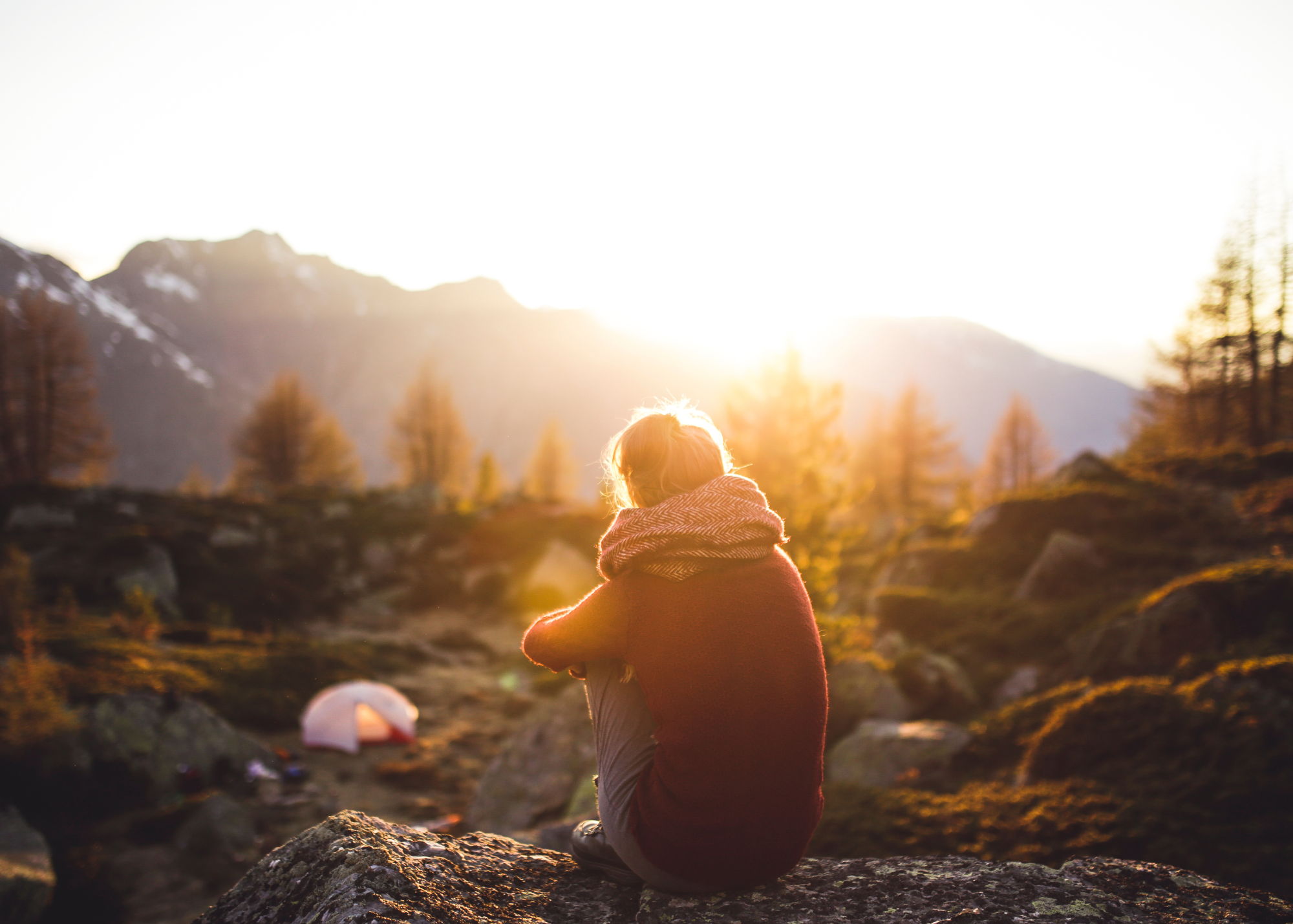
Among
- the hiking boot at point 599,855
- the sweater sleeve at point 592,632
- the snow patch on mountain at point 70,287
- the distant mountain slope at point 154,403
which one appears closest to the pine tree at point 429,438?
the snow patch on mountain at point 70,287

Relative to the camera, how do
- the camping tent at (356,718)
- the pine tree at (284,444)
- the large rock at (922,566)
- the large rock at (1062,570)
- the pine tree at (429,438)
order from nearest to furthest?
the large rock at (1062,570) → the camping tent at (356,718) → the large rock at (922,566) → the pine tree at (284,444) → the pine tree at (429,438)

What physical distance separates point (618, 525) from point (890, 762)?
478cm

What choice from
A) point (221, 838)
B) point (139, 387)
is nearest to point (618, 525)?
point (221, 838)

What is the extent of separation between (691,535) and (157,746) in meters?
10.5

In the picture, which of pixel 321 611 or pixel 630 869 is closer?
pixel 630 869

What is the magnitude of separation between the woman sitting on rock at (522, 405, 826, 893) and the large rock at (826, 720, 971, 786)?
3.70 metres

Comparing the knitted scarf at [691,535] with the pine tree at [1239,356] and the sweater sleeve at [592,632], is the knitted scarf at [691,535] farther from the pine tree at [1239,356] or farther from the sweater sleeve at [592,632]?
the pine tree at [1239,356]

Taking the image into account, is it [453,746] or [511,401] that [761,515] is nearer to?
[453,746]

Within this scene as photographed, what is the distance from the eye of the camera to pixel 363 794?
979 cm

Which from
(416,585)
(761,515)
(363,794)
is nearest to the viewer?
(761,515)

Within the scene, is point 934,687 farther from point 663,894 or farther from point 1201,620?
point 663,894

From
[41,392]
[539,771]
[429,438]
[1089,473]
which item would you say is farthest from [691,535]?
[429,438]

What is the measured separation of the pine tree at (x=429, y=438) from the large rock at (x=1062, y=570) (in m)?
43.7

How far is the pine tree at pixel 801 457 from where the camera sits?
8859mm
